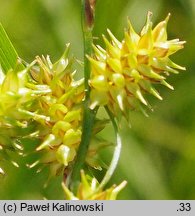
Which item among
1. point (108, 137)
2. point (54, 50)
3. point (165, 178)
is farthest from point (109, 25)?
point (165, 178)

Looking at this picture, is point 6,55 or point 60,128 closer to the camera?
point 60,128

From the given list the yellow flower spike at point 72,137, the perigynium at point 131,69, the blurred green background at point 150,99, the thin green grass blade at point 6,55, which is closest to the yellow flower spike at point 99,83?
the perigynium at point 131,69

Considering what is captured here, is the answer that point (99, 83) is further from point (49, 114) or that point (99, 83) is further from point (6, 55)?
point (6, 55)

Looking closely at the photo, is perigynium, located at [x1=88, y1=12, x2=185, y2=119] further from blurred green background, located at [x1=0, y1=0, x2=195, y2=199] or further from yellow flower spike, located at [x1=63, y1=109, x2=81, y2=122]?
blurred green background, located at [x1=0, y1=0, x2=195, y2=199]

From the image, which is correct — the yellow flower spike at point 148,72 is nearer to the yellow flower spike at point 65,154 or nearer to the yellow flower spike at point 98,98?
the yellow flower spike at point 98,98

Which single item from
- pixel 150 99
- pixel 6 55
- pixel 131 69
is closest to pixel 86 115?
pixel 131 69

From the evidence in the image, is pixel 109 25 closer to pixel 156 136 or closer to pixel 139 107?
pixel 156 136
